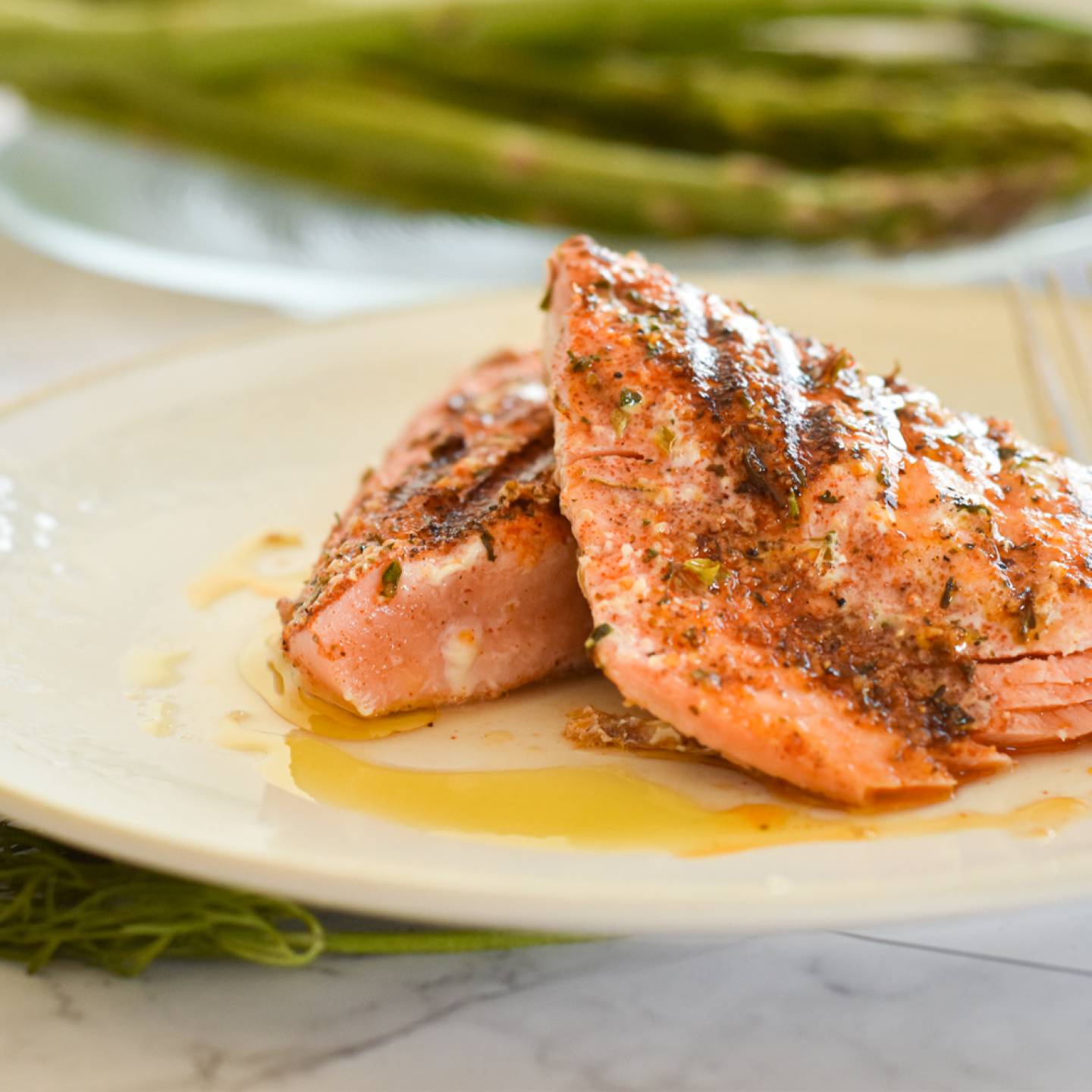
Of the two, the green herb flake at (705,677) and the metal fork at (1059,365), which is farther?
the metal fork at (1059,365)

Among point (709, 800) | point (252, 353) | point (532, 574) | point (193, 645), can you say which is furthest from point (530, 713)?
point (252, 353)

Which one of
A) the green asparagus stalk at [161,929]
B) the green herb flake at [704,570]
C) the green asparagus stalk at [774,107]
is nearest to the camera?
the green asparagus stalk at [161,929]

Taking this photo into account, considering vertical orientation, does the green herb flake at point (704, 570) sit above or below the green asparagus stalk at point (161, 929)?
above

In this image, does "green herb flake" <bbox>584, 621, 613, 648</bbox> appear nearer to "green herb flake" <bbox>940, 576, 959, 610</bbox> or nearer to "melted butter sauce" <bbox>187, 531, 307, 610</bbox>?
"green herb flake" <bbox>940, 576, 959, 610</bbox>

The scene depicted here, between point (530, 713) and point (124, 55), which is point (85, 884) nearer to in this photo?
point (530, 713)

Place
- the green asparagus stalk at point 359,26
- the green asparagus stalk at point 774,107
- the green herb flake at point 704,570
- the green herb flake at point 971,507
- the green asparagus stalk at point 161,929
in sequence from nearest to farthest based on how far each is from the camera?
1. the green asparagus stalk at point 161,929
2. the green herb flake at point 704,570
3. the green herb flake at point 971,507
4. the green asparagus stalk at point 774,107
5. the green asparagus stalk at point 359,26

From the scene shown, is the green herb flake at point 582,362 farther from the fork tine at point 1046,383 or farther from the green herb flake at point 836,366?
the fork tine at point 1046,383

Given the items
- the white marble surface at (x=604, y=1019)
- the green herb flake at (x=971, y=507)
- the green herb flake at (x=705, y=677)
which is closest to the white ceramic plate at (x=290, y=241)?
the green herb flake at (x=971, y=507)
